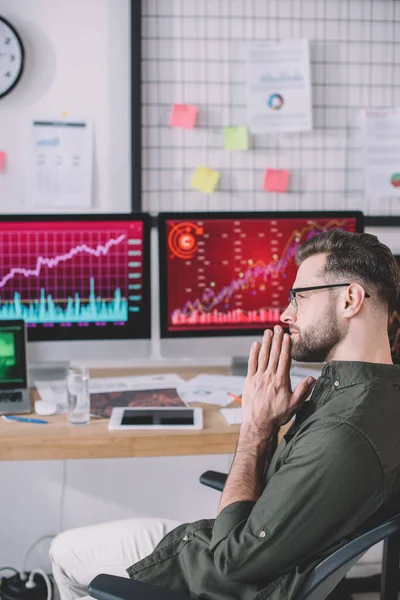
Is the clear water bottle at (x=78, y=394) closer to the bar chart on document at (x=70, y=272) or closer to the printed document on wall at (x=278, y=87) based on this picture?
the bar chart on document at (x=70, y=272)

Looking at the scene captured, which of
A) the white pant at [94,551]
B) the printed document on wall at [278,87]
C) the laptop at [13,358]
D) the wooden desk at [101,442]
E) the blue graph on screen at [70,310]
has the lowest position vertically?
the white pant at [94,551]

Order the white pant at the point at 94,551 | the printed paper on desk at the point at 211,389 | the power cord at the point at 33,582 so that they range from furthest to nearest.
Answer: the power cord at the point at 33,582
the printed paper on desk at the point at 211,389
the white pant at the point at 94,551

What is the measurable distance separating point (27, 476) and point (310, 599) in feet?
5.27

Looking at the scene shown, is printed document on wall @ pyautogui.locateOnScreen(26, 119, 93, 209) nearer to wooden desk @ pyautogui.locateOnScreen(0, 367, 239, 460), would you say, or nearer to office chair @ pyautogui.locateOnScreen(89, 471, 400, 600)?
wooden desk @ pyautogui.locateOnScreen(0, 367, 239, 460)

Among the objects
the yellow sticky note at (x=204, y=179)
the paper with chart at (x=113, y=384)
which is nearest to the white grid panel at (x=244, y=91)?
the yellow sticky note at (x=204, y=179)

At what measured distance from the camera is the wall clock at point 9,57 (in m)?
2.31

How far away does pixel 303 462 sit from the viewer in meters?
1.09

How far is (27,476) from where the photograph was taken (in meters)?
2.49

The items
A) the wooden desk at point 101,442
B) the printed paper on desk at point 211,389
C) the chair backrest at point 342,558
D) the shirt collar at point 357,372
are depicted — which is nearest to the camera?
the chair backrest at point 342,558

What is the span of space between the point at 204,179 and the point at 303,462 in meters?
1.51

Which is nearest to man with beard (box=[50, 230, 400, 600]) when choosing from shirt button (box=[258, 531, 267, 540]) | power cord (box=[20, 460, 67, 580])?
shirt button (box=[258, 531, 267, 540])

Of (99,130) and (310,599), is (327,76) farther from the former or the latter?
(310,599)

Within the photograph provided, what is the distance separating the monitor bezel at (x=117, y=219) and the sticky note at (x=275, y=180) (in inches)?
21.8

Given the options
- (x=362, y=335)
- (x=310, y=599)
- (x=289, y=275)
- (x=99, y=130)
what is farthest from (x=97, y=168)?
(x=310, y=599)
